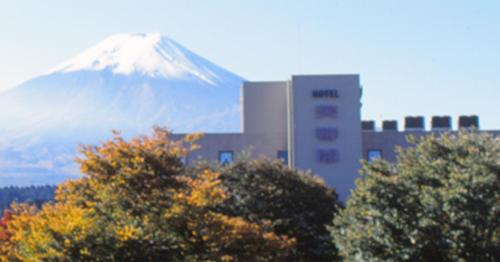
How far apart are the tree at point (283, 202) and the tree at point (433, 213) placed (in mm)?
6370

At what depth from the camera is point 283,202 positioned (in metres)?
26.3

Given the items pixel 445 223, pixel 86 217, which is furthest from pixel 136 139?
pixel 445 223

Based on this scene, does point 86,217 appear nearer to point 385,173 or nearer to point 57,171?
point 385,173

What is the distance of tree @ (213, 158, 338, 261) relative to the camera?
25.5m

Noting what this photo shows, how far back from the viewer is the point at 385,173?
19625 mm

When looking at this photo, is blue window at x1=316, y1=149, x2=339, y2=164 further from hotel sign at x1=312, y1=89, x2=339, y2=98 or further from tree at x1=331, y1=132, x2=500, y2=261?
tree at x1=331, y1=132, x2=500, y2=261

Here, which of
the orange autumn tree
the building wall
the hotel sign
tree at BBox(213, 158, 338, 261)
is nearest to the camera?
the orange autumn tree

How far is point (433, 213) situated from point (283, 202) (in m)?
9.05

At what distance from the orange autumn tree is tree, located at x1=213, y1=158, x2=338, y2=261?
8.38 meters

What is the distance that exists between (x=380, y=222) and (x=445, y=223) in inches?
58.1

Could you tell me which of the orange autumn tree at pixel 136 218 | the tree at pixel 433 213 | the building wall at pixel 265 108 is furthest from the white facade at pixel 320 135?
the orange autumn tree at pixel 136 218

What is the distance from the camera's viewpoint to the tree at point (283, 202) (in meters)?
25.5

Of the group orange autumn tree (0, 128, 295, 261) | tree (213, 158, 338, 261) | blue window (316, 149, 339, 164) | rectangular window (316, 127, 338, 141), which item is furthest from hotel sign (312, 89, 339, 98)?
orange autumn tree (0, 128, 295, 261)

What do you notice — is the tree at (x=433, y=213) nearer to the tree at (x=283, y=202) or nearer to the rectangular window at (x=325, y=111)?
the tree at (x=283, y=202)
